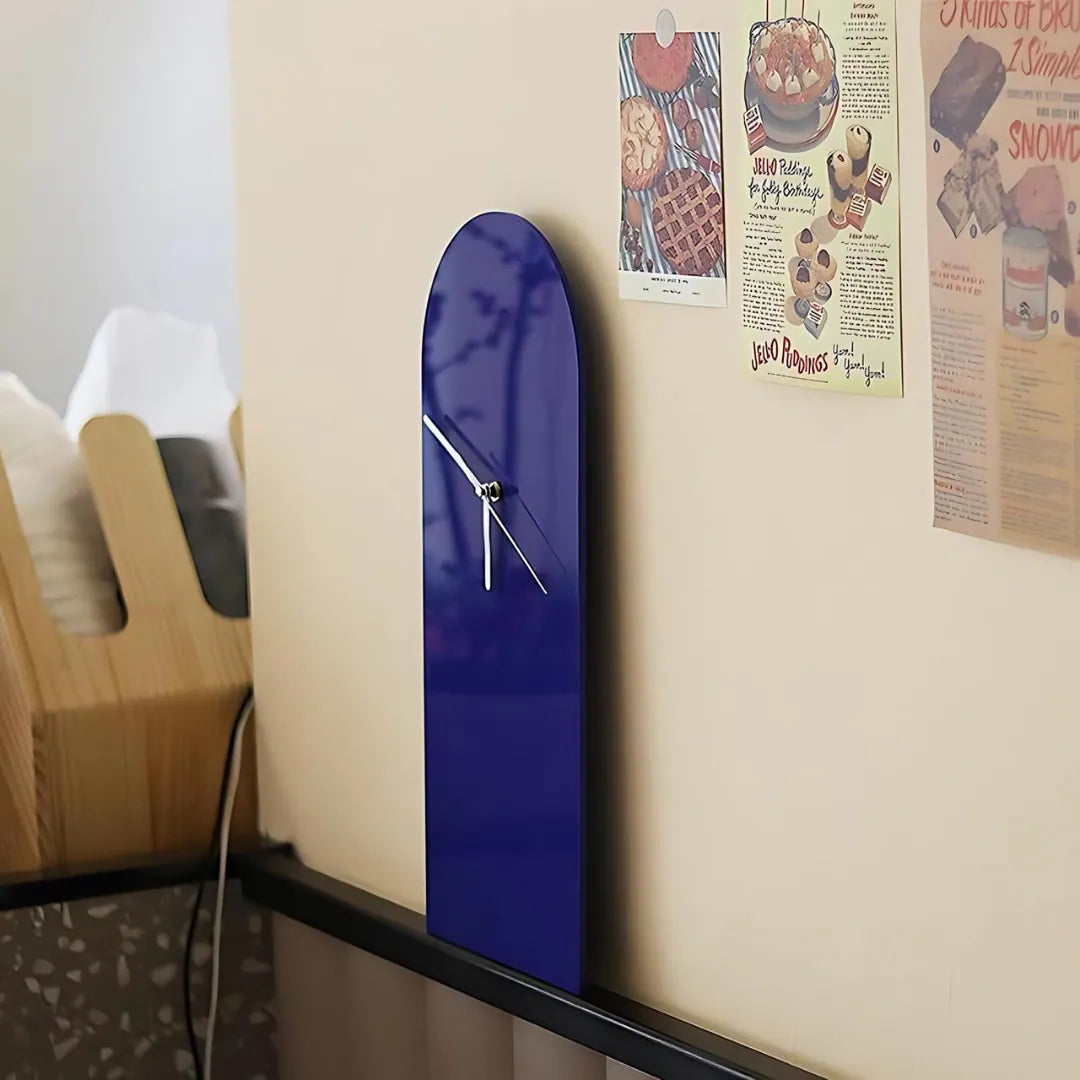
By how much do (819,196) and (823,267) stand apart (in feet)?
0.17

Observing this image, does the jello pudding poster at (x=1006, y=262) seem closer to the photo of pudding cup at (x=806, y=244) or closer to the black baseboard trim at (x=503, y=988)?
the photo of pudding cup at (x=806, y=244)

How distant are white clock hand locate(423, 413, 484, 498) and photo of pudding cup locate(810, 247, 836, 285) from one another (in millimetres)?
401

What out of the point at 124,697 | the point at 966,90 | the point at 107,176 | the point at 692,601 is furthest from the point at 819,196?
the point at 107,176

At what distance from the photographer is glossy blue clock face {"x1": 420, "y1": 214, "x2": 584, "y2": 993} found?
1.48 metres

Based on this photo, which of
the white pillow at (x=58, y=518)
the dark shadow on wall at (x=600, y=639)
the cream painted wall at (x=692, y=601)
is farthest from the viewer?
the white pillow at (x=58, y=518)

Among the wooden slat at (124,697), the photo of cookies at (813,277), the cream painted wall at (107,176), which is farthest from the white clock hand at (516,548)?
Answer: the cream painted wall at (107,176)

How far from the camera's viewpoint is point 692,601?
4.66ft

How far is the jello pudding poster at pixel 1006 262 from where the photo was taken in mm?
1074

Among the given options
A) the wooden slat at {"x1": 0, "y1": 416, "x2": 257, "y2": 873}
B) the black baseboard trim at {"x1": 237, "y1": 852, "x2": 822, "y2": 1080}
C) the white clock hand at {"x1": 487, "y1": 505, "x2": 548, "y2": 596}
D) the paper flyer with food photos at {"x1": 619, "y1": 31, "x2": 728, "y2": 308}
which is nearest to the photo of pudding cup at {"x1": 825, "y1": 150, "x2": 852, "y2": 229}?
the paper flyer with food photos at {"x1": 619, "y1": 31, "x2": 728, "y2": 308}

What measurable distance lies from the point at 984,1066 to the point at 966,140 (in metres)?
0.65

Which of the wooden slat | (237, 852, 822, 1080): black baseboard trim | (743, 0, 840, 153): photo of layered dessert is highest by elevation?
(743, 0, 840, 153): photo of layered dessert

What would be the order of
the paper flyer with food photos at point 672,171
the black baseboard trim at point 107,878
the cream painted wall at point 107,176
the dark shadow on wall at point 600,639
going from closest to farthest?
the paper flyer with food photos at point 672,171, the dark shadow on wall at point 600,639, the black baseboard trim at point 107,878, the cream painted wall at point 107,176

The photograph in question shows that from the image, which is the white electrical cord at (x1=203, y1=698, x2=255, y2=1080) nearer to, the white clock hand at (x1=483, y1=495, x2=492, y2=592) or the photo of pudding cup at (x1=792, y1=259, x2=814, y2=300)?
the white clock hand at (x1=483, y1=495, x2=492, y2=592)

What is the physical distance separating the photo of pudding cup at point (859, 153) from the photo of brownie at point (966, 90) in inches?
2.5
